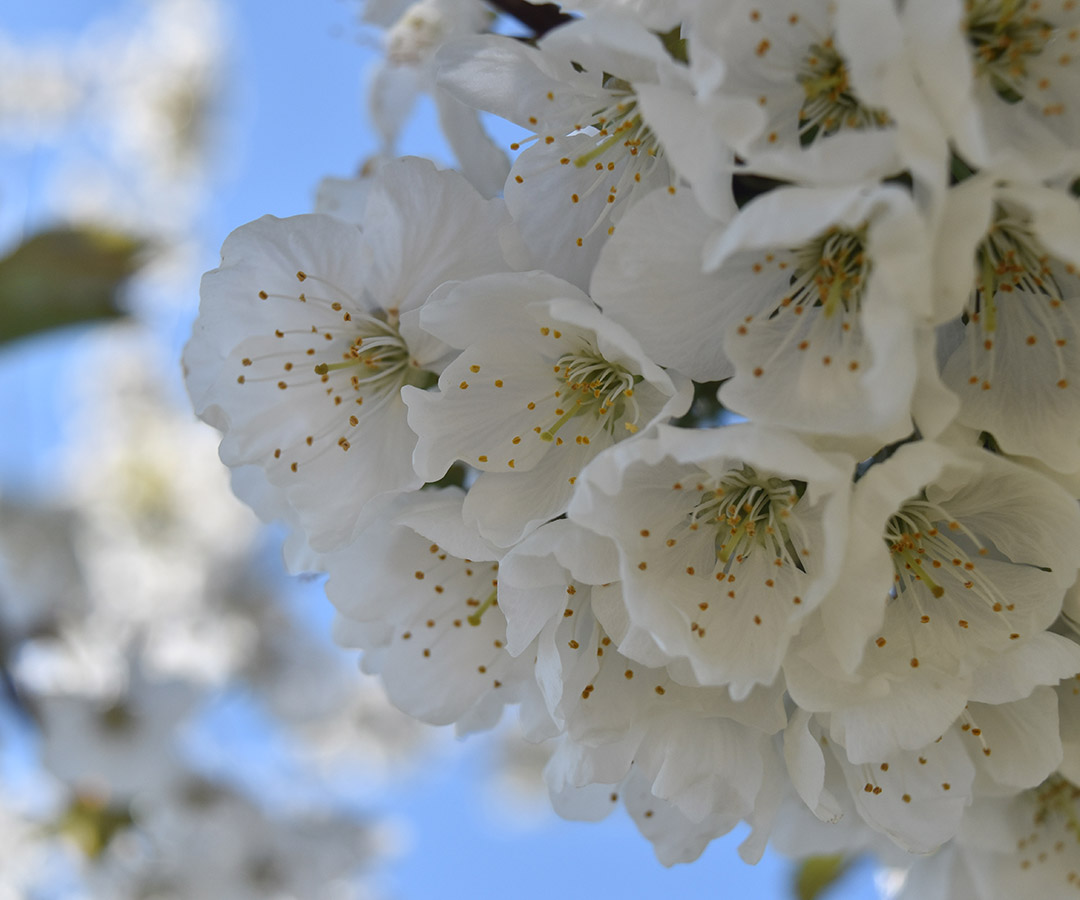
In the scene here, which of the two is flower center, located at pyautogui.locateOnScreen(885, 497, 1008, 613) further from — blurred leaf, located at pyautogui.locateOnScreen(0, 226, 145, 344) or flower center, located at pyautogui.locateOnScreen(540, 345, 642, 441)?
blurred leaf, located at pyautogui.locateOnScreen(0, 226, 145, 344)

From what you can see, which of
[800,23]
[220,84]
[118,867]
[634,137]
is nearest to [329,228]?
[634,137]

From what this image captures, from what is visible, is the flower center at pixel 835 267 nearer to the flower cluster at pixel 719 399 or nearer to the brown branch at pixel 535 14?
the flower cluster at pixel 719 399

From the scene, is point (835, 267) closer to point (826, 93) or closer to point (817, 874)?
point (826, 93)

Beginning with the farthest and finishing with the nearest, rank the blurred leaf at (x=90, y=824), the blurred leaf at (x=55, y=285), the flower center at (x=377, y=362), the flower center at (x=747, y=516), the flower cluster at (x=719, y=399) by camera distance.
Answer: the blurred leaf at (x=90, y=824)
the blurred leaf at (x=55, y=285)
the flower center at (x=377, y=362)
the flower center at (x=747, y=516)
the flower cluster at (x=719, y=399)

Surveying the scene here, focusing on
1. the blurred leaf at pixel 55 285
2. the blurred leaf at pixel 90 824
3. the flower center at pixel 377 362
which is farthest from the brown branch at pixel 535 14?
the blurred leaf at pixel 90 824

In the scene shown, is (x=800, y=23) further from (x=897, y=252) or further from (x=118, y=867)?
(x=118, y=867)
